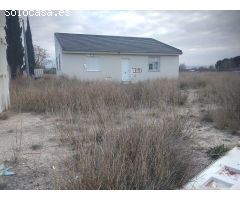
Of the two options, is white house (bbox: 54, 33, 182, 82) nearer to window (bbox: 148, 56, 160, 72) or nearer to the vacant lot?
window (bbox: 148, 56, 160, 72)

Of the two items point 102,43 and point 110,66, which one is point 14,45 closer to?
point 102,43

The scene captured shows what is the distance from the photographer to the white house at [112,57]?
1323 centimetres

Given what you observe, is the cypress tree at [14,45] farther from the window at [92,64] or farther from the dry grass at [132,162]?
the dry grass at [132,162]

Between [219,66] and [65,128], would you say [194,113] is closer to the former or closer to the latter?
[219,66]

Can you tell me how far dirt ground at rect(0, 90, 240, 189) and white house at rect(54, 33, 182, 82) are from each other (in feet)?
28.2

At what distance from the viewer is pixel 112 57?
47.1 feet

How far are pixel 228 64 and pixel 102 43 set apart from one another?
9.22 m

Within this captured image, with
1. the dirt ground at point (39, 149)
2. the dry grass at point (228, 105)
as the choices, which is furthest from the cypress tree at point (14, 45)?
the dry grass at point (228, 105)

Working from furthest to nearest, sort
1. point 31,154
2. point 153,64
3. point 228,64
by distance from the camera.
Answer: point 153,64 → point 228,64 → point 31,154

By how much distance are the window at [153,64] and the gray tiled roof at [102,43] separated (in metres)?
0.64

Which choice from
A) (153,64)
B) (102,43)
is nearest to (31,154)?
(102,43)

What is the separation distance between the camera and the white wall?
13.3m

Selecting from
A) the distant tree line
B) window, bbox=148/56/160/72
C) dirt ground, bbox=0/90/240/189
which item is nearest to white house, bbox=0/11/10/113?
dirt ground, bbox=0/90/240/189
